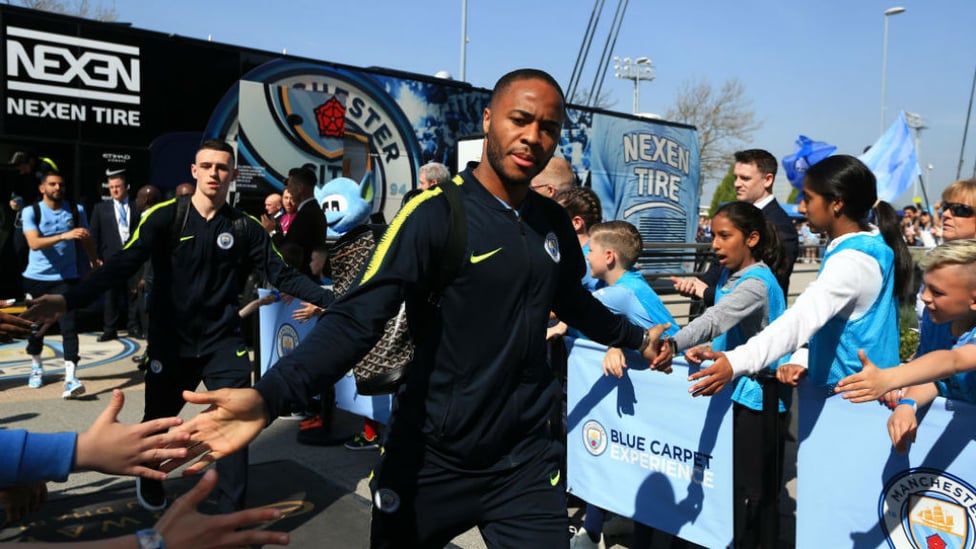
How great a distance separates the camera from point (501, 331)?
2.35m

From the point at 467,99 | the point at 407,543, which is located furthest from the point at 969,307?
the point at 467,99

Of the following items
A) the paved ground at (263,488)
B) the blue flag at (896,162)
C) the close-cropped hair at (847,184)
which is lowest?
the paved ground at (263,488)

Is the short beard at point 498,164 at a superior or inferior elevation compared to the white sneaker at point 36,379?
superior

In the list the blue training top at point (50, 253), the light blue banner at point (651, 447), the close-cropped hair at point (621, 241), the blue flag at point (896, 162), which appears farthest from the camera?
the blue flag at point (896, 162)

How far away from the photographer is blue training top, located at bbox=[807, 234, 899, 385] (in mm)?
3018

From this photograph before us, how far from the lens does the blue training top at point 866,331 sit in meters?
3.02

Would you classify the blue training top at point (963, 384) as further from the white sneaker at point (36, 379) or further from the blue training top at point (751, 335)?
the white sneaker at point (36, 379)

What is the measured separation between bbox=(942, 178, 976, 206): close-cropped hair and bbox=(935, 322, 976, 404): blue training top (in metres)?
1.80

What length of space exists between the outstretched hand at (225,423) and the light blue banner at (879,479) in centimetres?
240

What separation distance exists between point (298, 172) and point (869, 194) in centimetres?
523

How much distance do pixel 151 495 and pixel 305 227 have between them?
111 inches

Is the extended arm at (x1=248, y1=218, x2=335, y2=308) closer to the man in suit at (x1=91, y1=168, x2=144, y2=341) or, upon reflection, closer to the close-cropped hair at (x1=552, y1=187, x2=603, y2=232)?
the close-cropped hair at (x1=552, y1=187, x2=603, y2=232)

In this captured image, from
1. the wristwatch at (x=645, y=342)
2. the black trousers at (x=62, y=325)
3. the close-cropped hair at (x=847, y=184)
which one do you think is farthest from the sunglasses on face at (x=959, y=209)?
the black trousers at (x=62, y=325)

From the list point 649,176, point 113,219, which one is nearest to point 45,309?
point 113,219
